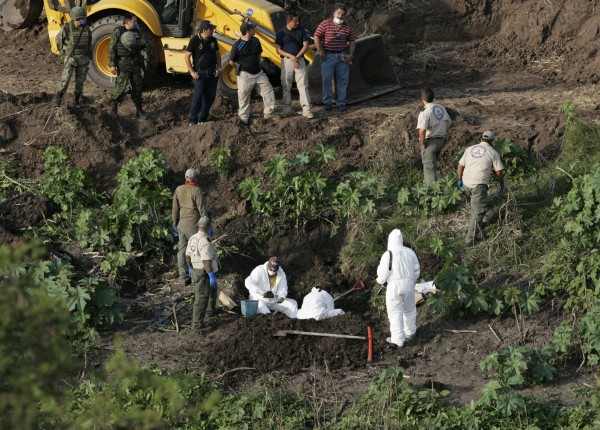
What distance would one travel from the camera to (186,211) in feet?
48.5

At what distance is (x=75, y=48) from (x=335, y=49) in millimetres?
3651

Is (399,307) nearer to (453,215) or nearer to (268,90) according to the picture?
(453,215)

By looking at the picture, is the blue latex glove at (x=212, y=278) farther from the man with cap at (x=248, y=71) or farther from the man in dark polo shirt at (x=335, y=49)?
the man in dark polo shirt at (x=335, y=49)

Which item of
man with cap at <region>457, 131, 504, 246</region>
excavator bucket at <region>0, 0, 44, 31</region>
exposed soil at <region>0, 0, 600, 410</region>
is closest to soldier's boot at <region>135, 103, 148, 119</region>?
exposed soil at <region>0, 0, 600, 410</region>

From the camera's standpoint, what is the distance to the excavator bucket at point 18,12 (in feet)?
67.9

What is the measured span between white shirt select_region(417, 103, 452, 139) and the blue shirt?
9.36 ft

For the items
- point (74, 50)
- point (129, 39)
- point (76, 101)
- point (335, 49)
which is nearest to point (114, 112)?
point (76, 101)

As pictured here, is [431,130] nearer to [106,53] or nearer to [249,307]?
[249,307]

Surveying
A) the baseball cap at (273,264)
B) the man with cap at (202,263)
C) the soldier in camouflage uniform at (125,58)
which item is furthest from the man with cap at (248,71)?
the man with cap at (202,263)

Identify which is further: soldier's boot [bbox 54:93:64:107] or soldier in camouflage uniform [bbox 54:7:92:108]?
soldier's boot [bbox 54:93:64:107]

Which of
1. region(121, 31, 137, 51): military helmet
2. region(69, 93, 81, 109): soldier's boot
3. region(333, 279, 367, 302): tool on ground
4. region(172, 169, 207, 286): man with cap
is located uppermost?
region(121, 31, 137, 51): military helmet

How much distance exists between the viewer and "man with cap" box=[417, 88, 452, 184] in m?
15.4

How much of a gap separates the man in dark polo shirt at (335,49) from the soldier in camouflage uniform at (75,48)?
10.7ft

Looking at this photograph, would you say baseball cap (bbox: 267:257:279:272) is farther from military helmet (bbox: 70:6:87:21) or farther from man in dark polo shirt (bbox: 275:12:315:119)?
military helmet (bbox: 70:6:87:21)
